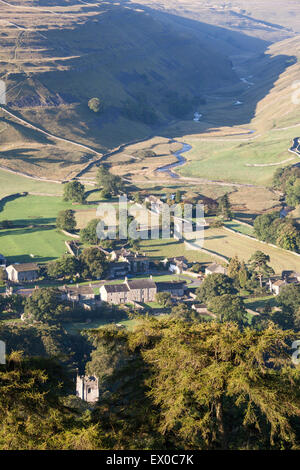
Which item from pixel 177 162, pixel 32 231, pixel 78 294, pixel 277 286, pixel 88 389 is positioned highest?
pixel 177 162

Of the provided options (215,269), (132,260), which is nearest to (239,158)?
(215,269)

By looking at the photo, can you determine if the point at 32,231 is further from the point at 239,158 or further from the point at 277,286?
the point at 239,158

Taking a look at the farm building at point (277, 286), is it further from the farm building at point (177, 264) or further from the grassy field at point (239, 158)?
the grassy field at point (239, 158)

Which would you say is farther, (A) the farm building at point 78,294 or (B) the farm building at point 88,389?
(A) the farm building at point 78,294

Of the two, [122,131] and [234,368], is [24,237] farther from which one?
[122,131]

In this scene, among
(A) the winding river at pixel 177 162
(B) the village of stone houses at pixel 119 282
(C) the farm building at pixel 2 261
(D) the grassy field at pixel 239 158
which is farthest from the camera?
(A) the winding river at pixel 177 162

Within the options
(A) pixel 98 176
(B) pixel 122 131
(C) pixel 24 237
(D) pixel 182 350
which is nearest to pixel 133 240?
(C) pixel 24 237

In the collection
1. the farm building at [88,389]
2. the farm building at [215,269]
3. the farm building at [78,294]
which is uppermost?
the farm building at [215,269]

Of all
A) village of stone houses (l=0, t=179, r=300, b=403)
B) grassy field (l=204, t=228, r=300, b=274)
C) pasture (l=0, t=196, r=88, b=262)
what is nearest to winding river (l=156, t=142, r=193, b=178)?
pasture (l=0, t=196, r=88, b=262)

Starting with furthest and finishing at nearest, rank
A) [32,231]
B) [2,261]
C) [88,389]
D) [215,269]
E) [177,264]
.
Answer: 1. [32,231]
2. [177,264]
3. [2,261]
4. [215,269]
5. [88,389]

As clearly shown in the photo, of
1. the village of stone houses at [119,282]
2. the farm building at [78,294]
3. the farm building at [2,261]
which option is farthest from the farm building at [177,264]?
the farm building at [2,261]

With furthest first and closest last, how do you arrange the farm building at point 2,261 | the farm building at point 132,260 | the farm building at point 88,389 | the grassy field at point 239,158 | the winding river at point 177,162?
the winding river at point 177,162
the grassy field at point 239,158
the farm building at point 132,260
the farm building at point 2,261
the farm building at point 88,389
